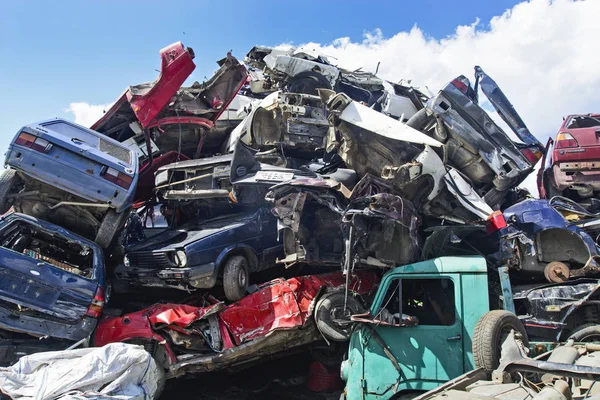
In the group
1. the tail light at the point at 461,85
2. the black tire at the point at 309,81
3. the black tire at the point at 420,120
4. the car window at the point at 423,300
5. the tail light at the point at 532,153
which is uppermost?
the black tire at the point at 309,81

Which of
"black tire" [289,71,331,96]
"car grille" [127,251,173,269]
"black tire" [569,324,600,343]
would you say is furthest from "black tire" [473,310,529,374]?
"black tire" [289,71,331,96]

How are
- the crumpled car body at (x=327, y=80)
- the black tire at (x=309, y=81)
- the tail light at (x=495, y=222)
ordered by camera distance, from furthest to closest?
the black tire at (x=309, y=81) → the crumpled car body at (x=327, y=80) → the tail light at (x=495, y=222)

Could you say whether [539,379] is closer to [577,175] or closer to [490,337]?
[490,337]

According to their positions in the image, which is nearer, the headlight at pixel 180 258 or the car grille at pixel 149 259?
the headlight at pixel 180 258

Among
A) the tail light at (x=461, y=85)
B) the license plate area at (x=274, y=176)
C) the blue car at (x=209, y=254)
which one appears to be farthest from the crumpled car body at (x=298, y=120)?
the tail light at (x=461, y=85)

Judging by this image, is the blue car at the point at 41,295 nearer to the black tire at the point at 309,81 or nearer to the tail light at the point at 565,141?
the black tire at the point at 309,81

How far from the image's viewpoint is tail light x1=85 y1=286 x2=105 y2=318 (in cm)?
555

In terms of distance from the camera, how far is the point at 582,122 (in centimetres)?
791

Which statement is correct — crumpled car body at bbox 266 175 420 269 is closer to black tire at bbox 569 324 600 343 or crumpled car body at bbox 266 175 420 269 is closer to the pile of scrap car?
the pile of scrap car

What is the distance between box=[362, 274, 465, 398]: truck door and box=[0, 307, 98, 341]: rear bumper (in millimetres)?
3432

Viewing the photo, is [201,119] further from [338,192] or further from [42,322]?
[42,322]

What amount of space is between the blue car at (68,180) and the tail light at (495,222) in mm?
4887

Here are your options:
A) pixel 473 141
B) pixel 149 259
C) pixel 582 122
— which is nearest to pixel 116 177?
pixel 149 259

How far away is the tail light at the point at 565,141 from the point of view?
7312 millimetres
